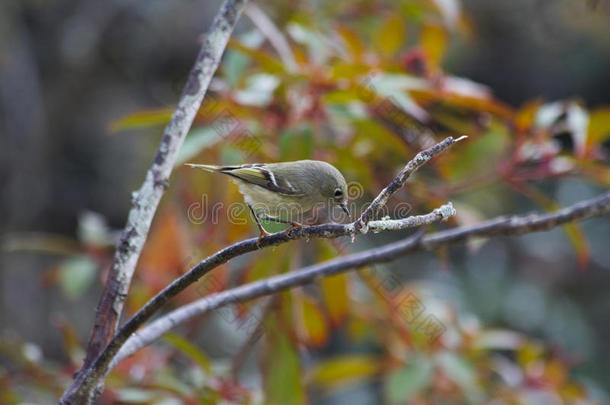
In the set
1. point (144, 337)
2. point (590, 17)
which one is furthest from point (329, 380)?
point (590, 17)

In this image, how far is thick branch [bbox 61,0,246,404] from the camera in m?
1.21

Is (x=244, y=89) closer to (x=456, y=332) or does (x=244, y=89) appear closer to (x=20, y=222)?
(x=456, y=332)

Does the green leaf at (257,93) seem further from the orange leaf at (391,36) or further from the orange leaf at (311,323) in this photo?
the orange leaf at (311,323)

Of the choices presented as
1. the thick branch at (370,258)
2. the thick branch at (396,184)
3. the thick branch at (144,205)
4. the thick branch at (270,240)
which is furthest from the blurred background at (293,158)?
the thick branch at (396,184)

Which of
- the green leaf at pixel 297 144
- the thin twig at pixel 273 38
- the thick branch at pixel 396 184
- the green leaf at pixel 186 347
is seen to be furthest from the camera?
the thin twig at pixel 273 38

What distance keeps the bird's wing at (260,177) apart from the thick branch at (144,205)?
289mm

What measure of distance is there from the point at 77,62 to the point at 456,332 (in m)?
3.37

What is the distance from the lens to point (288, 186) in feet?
5.32

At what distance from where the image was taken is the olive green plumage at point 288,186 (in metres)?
1.53

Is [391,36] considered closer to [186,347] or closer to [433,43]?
[433,43]

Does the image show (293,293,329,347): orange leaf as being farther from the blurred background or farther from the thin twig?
the thin twig

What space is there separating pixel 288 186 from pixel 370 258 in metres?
0.28

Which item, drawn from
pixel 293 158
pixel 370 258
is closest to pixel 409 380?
pixel 370 258

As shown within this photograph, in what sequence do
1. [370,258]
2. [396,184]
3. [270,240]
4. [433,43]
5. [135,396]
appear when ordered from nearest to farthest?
[396,184] < [270,240] < [370,258] < [135,396] < [433,43]
